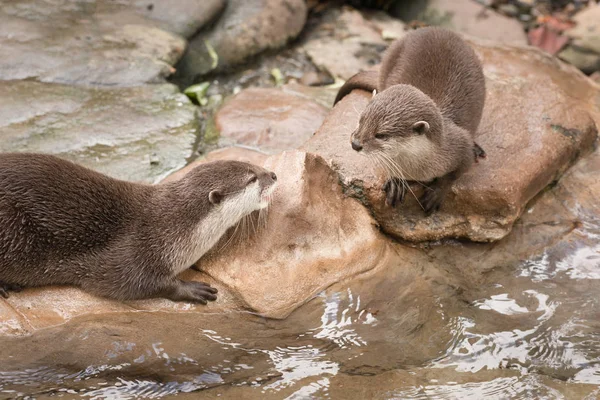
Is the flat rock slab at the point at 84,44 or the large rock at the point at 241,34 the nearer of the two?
the flat rock slab at the point at 84,44

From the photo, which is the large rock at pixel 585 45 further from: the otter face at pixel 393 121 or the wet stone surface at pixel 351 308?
the otter face at pixel 393 121

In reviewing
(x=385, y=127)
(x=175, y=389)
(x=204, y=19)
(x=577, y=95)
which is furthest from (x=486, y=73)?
(x=175, y=389)

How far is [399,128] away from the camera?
3.03 meters

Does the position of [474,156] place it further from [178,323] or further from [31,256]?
[31,256]

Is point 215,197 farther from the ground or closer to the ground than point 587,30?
closer to the ground

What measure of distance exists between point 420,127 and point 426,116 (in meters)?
0.08

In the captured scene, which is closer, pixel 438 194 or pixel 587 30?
pixel 438 194

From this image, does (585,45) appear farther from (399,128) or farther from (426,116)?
(399,128)

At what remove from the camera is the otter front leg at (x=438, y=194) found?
10.9ft

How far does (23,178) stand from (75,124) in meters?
1.46

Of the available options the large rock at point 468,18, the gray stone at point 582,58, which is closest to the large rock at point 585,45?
the gray stone at point 582,58

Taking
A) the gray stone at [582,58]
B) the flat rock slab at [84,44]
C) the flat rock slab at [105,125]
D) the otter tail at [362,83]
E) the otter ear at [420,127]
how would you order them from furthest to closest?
1. the gray stone at [582,58]
2. the flat rock slab at [84,44]
3. the otter tail at [362,83]
4. the flat rock slab at [105,125]
5. the otter ear at [420,127]

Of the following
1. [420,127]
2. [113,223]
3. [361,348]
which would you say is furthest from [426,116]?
[113,223]

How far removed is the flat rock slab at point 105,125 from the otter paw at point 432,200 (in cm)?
142
